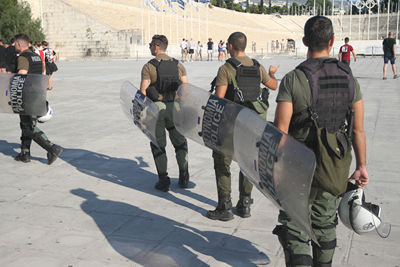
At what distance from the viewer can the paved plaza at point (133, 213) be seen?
148 inches

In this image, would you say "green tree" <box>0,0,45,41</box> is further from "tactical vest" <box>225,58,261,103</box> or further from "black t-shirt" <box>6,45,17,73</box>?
"tactical vest" <box>225,58,261,103</box>

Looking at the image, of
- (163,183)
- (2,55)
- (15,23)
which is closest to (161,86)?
(163,183)

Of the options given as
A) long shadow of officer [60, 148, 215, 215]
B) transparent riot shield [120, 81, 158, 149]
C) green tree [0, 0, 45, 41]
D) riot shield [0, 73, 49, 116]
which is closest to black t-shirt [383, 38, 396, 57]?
long shadow of officer [60, 148, 215, 215]

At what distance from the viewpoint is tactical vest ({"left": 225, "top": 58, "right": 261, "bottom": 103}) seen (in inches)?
168

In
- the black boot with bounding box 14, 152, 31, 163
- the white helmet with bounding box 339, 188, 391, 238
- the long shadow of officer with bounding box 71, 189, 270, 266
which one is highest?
the white helmet with bounding box 339, 188, 391, 238

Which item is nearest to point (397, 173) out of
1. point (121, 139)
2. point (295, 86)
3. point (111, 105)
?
point (295, 86)

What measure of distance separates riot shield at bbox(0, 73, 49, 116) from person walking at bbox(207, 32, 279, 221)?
3032mm

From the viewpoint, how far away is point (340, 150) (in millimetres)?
2723

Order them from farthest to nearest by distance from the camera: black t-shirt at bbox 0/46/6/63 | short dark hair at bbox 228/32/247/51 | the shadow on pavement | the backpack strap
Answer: black t-shirt at bbox 0/46/6/63 < the shadow on pavement < short dark hair at bbox 228/32/247/51 < the backpack strap

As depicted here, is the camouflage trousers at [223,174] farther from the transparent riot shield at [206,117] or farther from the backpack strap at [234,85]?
the backpack strap at [234,85]

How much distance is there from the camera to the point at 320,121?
8.95 ft

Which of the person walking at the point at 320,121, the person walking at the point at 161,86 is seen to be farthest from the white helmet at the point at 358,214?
the person walking at the point at 161,86

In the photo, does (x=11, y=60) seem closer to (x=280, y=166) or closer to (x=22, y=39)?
(x=22, y=39)

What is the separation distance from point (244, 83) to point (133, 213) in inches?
66.1
